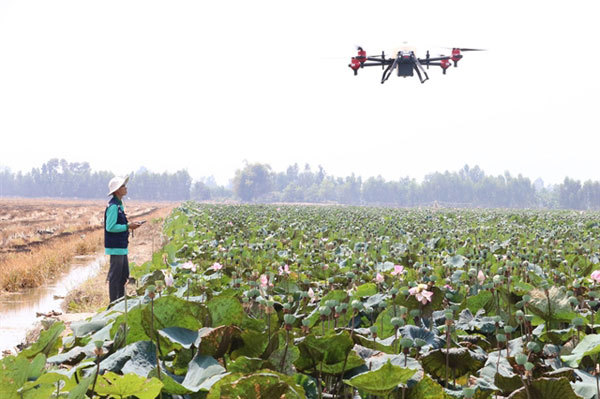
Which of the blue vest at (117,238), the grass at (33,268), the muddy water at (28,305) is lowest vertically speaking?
the muddy water at (28,305)

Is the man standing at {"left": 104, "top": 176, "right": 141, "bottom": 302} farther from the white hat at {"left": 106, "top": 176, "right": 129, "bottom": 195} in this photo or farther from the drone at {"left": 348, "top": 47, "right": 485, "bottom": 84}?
the drone at {"left": 348, "top": 47, "right": 485, "bottom": 84}

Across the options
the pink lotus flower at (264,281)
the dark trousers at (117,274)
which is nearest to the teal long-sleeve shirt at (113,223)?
the dark trousers at (117,274)

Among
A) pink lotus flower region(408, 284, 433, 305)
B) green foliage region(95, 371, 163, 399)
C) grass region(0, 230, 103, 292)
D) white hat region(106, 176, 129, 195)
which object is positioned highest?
white hat region(106, 176, 129, 195)

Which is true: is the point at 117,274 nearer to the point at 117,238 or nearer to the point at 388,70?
the point at 117,238

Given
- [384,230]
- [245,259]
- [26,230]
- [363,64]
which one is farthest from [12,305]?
[26,230]

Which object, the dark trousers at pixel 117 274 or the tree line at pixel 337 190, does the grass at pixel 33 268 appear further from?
the tree line at pixel 337 190

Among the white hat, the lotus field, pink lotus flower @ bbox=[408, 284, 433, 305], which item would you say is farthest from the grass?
pink lotus flower @ bbox=[408, 284, 433, 305]
